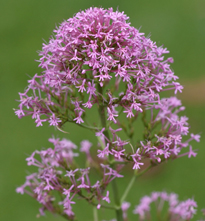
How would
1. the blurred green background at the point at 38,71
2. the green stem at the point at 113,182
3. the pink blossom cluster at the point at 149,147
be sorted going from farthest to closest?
the blurred green background at the point at 38,71 < the green stem at the point at 113,182 < the pink blossom cluster at the point at 149,147

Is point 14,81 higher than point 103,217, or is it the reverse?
point 14,81

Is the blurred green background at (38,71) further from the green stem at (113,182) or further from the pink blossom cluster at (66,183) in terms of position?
the pink blossom cluster at (66,183)

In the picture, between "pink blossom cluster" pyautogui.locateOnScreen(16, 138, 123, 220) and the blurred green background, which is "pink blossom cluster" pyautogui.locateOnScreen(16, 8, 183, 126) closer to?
"pink blossom cluster" pyautogui.locateOnScreen(16, 138, 123, 220)

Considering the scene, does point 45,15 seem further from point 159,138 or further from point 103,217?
point 159,138

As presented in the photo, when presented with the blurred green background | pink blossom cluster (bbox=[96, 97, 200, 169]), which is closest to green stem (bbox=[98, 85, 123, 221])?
pink blossom cluster (bbox=[96, 97, 200, 169])

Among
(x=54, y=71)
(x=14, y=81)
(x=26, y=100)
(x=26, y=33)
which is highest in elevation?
(x=26, y=33)

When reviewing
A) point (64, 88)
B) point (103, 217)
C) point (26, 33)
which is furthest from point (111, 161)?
point (26, 33)

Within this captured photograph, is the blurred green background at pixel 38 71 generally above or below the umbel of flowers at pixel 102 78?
above

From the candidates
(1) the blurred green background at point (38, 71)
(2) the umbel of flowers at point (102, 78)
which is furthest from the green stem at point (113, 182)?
(1) the blurred green background at point (38, 71)
